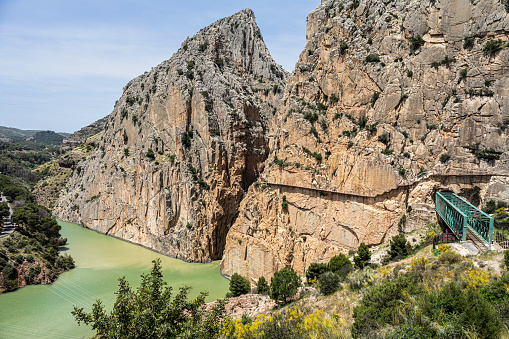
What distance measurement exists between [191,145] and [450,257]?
34.7 metres

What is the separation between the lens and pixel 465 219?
18.1 metres

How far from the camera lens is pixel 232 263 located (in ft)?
113

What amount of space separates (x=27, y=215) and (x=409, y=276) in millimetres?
47681

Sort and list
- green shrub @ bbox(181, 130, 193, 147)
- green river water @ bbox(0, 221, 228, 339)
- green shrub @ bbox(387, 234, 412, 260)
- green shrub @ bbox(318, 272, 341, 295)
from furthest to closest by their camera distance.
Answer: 1. green shrub @ bbox(181, 130, 193, 147)
2. green river water @ bbox(0, 221, 228, 339)
3. green shrub @ bbox(387, 234, 412, 260)
4. green shrub @ bbox(318, 272, 341, 295)

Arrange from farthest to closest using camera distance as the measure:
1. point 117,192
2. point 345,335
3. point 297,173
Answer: point 117,192 < point 297,173 < point 345,335

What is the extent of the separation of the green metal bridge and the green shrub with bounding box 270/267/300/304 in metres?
10.6

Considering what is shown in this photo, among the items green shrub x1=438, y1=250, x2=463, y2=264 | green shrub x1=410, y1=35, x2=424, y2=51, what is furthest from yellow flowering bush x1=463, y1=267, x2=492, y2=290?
green shrub x1=410, y1=35, x2=424, y2=51

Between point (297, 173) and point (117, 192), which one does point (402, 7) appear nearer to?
point (297, 173)

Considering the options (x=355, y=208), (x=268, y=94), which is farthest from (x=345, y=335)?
(x=268, y=94)

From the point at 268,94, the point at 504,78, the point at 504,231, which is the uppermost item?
the point at 268,94

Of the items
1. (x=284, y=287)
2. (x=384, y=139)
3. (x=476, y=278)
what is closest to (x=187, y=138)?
(x=384, y=139)

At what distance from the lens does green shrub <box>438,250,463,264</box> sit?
16203 mm

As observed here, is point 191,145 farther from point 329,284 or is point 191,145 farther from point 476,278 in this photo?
point 476,278

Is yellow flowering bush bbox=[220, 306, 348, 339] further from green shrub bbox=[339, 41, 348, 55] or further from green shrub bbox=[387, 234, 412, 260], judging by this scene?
green shrub bbox=[339, 41, 348, 55]
